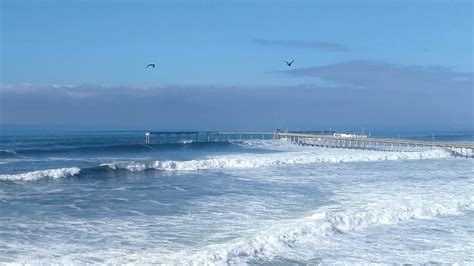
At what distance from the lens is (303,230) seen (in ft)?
42.5

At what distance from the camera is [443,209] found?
53.4 feet

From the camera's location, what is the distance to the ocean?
36.6 ft

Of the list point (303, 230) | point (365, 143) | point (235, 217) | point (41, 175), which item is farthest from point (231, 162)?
point (365, 143)

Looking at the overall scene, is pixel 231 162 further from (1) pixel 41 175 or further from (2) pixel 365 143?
(2) pixel 365 143

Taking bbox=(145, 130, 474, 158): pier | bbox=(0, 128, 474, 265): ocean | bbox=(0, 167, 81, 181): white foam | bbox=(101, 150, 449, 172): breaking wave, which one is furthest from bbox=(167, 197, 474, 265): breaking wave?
bbox=(145, 130, 474, 158): pier

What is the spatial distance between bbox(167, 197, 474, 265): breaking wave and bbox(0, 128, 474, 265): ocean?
31 millimetres

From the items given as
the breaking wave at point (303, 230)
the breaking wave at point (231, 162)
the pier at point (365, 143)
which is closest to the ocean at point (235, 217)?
the breaking wave at point (303, 230)

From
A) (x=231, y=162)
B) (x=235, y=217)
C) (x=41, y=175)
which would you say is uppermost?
(x=231, y=162)

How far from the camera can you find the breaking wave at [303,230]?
10.7 meters

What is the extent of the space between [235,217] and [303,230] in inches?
107

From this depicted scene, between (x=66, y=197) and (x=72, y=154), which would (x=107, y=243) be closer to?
(x=66, y=197)

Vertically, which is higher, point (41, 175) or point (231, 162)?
point (231, 162)

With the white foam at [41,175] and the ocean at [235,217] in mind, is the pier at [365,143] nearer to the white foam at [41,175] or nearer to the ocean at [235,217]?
the ocean at [235,217]

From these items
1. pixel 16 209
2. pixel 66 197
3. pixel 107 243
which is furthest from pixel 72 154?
pixel 107 243
